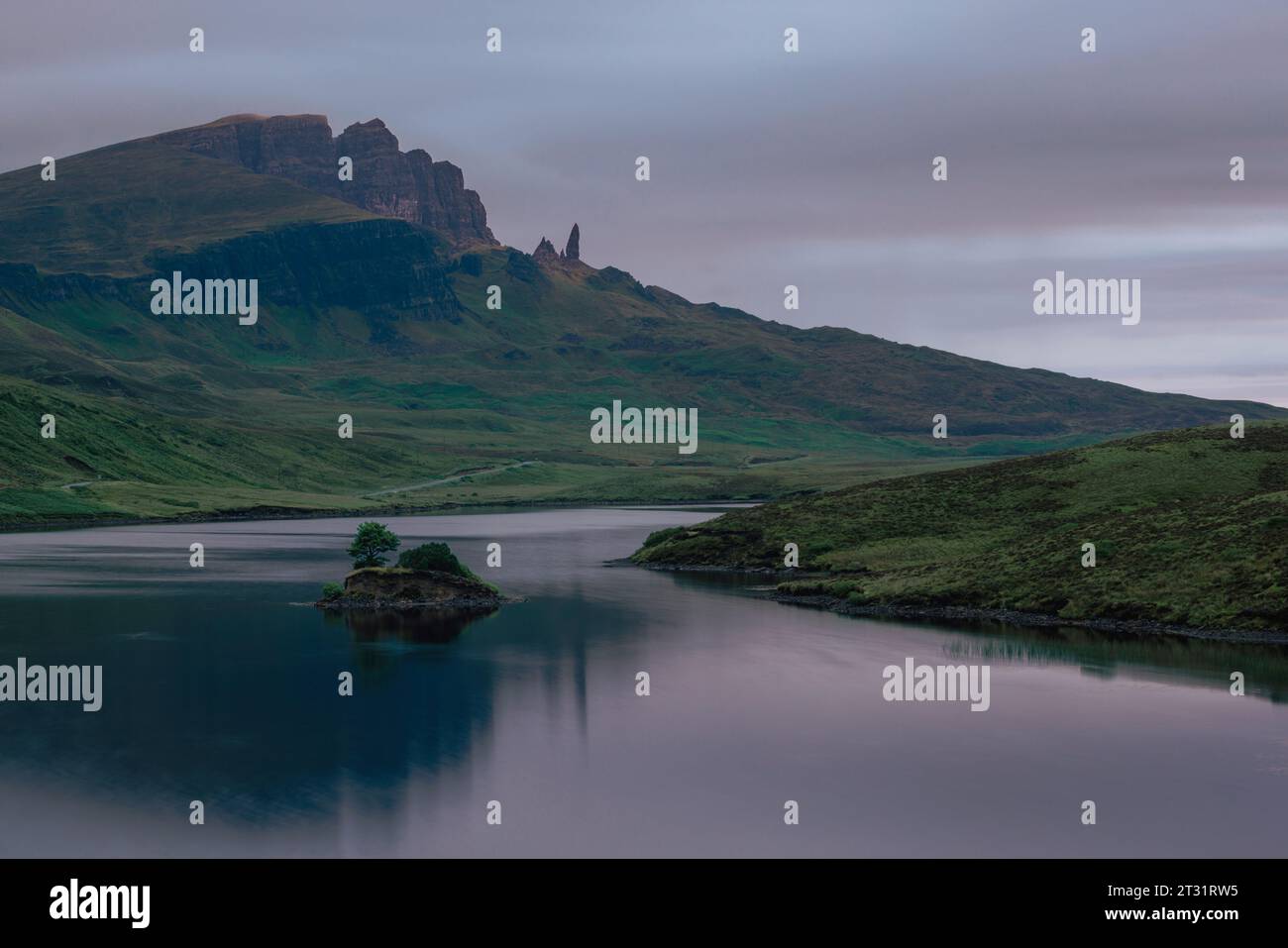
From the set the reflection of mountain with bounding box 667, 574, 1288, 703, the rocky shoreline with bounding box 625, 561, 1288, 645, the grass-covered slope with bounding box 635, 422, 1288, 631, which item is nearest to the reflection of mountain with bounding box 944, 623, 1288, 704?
the reflection of mountain with bounding box 667, 574, 1288, 703

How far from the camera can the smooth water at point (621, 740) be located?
4503cm

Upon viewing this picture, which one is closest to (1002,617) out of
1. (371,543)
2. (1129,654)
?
(1129,654)

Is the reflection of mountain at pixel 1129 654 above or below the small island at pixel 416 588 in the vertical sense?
below

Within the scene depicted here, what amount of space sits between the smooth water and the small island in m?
3.50

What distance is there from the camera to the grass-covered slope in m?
87.8

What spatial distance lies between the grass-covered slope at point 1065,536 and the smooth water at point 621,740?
7.31m

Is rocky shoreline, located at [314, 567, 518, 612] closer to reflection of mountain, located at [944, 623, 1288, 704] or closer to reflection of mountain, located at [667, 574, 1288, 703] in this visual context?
reflection of mountain, located at [667, 574, 1288, 703]

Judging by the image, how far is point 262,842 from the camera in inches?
1730

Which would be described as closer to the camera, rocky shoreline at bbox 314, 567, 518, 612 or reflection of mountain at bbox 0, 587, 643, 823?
reflection of mountain at bbox 0, 587, 643, 823

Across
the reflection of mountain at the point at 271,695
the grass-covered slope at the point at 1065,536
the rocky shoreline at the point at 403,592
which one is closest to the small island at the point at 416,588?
the rocky shoreline at the point at 403,592

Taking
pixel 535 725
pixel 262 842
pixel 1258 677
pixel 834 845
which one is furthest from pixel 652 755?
pixel 1258 677

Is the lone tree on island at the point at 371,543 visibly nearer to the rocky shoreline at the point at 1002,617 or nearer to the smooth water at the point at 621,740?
the smooth water at the point at 621,740

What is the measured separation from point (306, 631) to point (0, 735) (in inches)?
1217

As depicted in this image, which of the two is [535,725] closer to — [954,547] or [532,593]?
[532,593]
